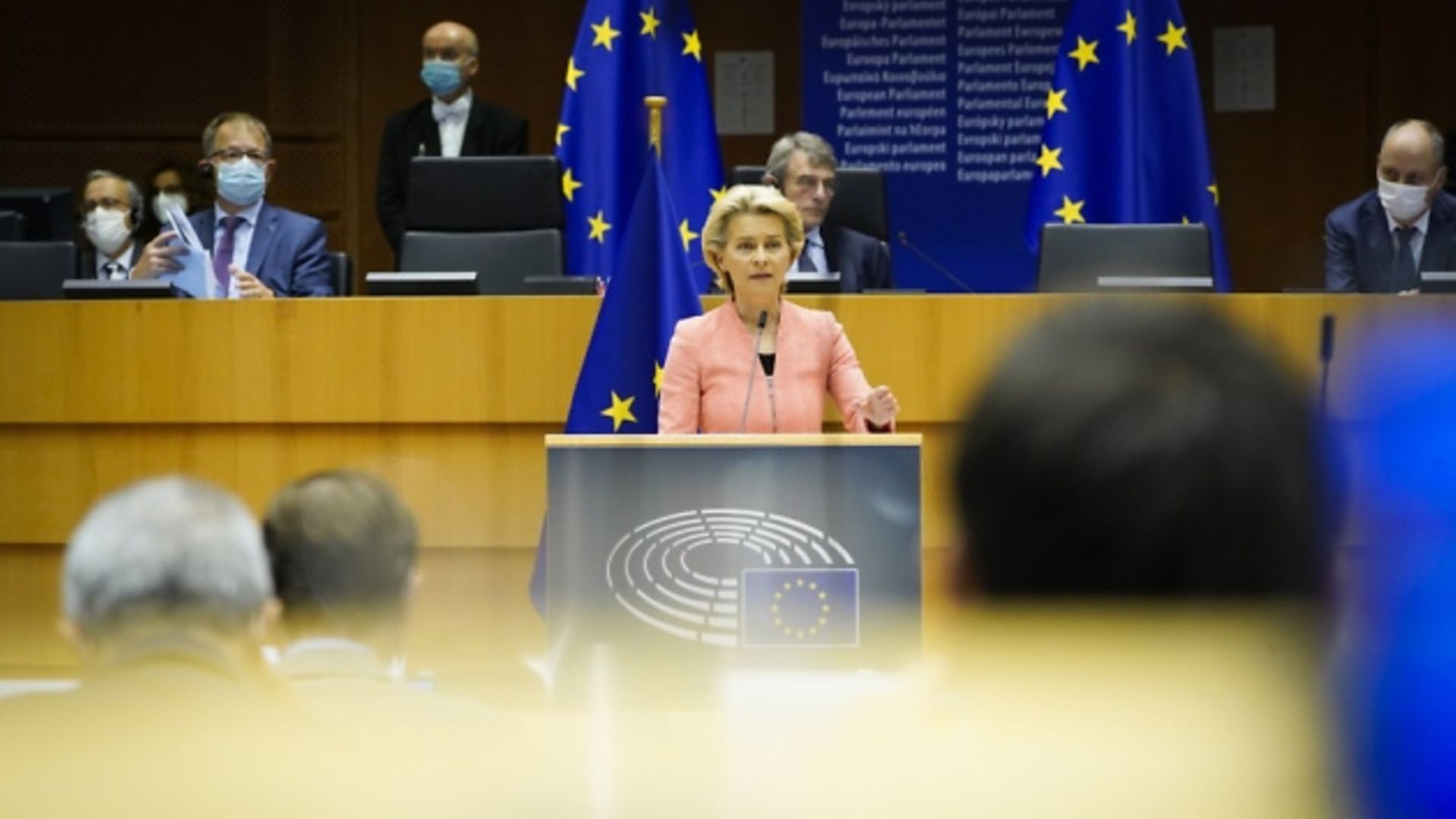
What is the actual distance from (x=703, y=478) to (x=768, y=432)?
23.3 inches

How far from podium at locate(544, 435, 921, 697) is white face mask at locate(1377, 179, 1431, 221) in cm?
274

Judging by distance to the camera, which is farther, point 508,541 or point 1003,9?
point 1003,9

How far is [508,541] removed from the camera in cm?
522

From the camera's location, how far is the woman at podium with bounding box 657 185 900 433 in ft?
15.1

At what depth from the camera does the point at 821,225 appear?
6.43 m

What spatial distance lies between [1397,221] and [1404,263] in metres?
0.19

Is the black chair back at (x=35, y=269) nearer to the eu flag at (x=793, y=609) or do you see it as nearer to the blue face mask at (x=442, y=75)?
the blue face mask at (x=442, y=75)

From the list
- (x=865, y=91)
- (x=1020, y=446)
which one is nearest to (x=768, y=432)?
(x=1020, y=446)

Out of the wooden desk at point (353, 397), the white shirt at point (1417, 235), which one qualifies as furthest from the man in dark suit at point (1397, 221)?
the wooden desk at point (353, 397)

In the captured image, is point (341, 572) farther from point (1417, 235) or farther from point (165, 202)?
point (165, 202)

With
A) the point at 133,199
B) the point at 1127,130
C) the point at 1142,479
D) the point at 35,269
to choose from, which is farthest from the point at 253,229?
the point at 1142,479

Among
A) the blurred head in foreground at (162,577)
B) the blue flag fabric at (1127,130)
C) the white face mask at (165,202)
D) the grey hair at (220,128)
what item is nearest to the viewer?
the blurred head in foreground at (162,577)

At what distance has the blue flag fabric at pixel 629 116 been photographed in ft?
22.4

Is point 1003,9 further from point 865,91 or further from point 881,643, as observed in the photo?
point 881,643
